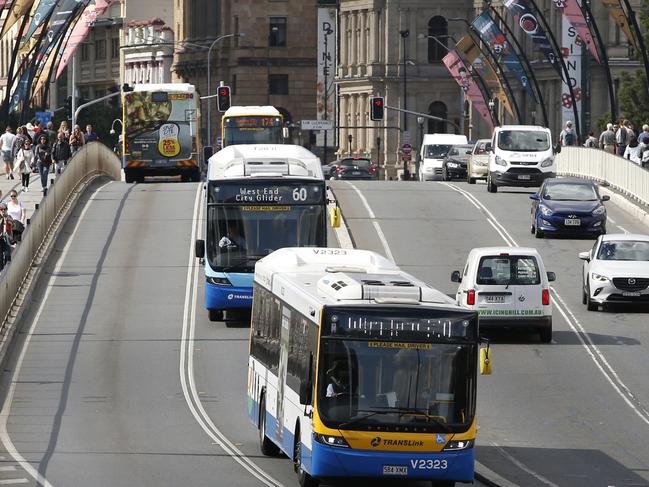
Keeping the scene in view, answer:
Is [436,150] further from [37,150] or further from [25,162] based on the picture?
[25,162]

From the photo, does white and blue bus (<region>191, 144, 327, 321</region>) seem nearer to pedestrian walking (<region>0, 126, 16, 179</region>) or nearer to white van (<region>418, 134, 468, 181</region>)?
pedestrian walking (<region>0, 126, 16, 179</region>)

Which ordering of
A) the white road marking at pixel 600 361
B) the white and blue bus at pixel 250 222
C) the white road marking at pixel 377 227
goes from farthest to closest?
the white road marking at pixel 377 227, the white and blue bus at pixel 250 222, the white road marking at pixel 600 361

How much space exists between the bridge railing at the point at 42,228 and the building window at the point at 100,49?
12371 centimetres

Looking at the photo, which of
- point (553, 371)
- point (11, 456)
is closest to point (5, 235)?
point (553, 371)

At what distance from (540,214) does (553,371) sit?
1756 centimetres

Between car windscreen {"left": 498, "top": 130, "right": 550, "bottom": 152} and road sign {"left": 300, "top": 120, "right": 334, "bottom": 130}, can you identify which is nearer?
car windscreen {"left": 498, "top": 130, "right": 550, "bottom": 152}

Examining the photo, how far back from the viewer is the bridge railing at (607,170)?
54.7m

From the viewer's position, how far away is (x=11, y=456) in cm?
2322

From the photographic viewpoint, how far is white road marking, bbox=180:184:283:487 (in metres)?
22.3

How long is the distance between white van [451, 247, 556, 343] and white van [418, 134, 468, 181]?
4651 cm

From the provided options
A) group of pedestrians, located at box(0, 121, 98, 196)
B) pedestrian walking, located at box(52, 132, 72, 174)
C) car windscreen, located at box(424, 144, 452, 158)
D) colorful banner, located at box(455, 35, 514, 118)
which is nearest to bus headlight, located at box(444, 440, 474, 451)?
→ group of pedestrians, located at box(0, 121, 98, 196)

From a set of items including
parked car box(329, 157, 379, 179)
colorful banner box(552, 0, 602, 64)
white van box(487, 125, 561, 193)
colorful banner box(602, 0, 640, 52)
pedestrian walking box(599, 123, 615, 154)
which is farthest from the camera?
parked car box(329, 157, 379, 179)

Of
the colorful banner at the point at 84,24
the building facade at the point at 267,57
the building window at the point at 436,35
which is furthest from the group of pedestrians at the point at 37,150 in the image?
the building facade at the point at 267,57

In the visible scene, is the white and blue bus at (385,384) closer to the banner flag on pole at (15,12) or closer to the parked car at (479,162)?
the banner flag on pole at (15,12)
